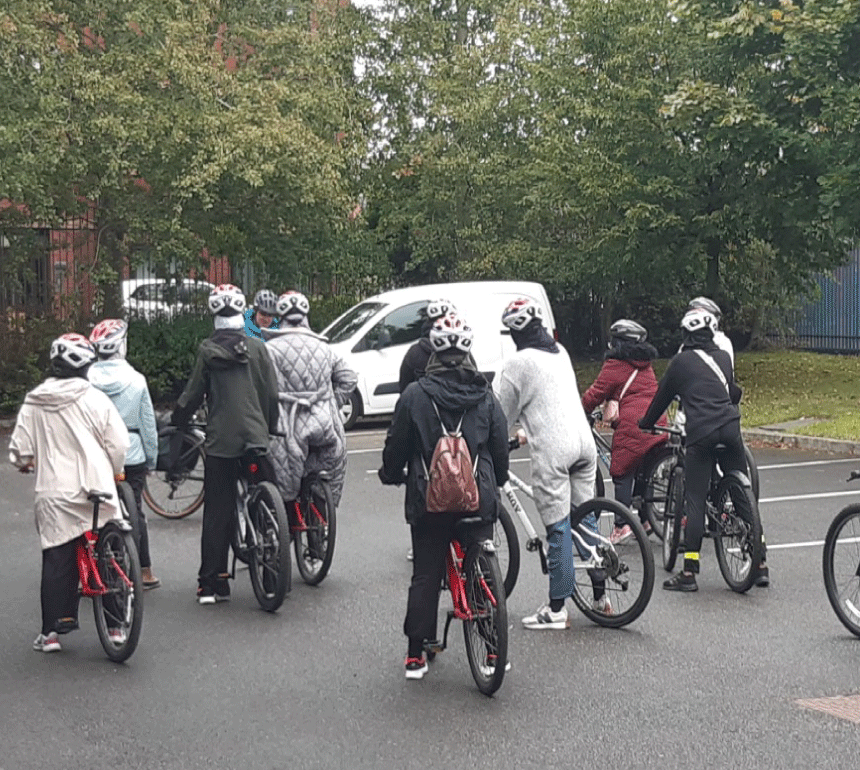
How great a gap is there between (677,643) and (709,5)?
47.9 ft

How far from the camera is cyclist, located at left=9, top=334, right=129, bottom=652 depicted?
7918 mm

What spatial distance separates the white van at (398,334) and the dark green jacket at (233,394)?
10.5 m

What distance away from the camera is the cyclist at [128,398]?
373 inches

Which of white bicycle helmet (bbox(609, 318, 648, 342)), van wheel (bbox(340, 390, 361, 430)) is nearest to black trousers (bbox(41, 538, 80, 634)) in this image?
white bicycle helmet (bbox(609, 318, 648, 342))

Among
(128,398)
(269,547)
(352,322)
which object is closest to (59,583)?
(269,547)

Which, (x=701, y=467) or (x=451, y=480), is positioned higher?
(x=451, y=480)

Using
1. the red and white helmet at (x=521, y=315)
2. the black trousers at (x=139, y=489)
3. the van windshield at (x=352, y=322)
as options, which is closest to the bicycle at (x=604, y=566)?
the red and white helmet at (x=521, y=315)

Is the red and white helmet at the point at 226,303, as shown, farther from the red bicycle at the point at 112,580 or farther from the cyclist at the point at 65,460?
the red bicycle at the point at 112,580

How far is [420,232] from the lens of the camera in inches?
1052

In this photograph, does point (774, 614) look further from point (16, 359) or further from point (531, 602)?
point (16, 359)

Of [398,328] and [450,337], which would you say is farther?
[398,328]

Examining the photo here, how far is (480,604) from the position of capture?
283 inches

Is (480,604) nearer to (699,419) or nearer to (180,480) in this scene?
(699,419)

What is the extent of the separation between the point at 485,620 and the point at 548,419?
1.51 meters
